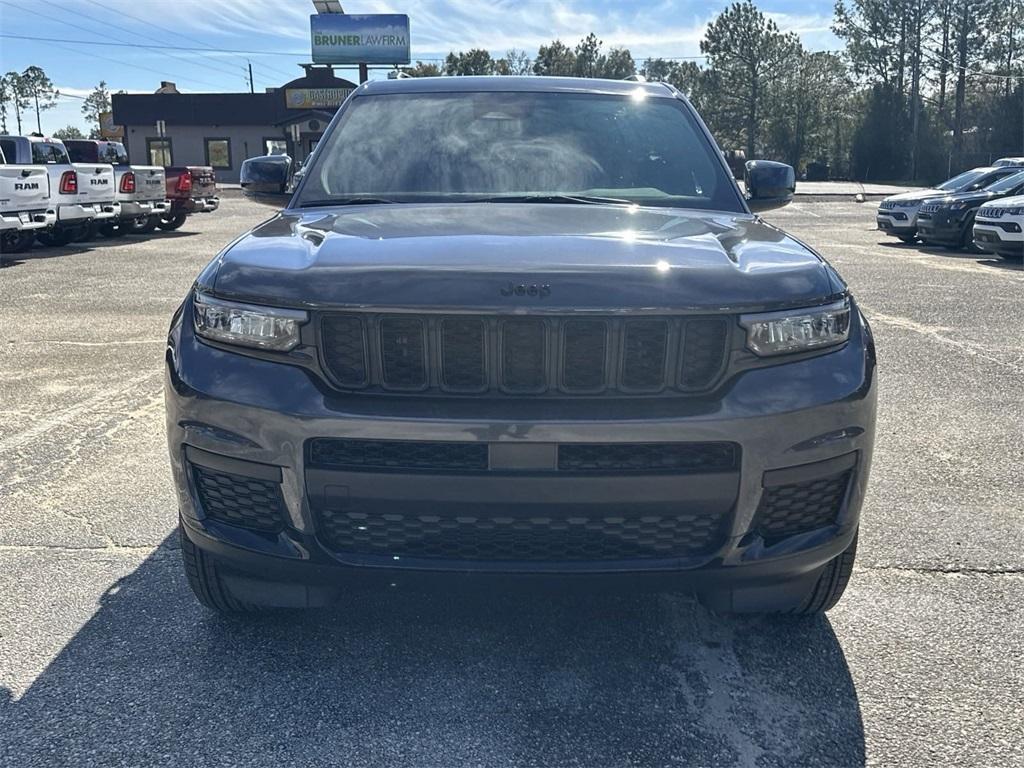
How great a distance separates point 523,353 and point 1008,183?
56.6 feet

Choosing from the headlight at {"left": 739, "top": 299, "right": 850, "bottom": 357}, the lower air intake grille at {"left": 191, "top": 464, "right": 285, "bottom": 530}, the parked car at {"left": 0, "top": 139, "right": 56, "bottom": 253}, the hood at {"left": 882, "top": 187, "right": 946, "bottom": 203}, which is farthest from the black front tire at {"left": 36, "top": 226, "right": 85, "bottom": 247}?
the headlight at {"left": 739, "top": 299, "right": 850, "bottom": 357}

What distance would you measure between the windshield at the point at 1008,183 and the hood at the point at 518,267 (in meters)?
16.1

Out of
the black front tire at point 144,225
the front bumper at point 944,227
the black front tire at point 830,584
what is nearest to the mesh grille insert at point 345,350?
the black front tire at point 830,584

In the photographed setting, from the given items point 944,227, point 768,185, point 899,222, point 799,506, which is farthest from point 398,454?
point 899,222

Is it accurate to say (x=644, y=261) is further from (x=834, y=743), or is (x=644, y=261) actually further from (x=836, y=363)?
(x=834, y=743)

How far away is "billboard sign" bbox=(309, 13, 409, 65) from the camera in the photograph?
55.3 m

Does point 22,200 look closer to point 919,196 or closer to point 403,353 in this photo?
point 403,353

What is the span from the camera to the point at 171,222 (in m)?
21.0

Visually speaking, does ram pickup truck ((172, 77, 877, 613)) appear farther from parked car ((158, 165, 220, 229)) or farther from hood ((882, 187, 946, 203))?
parked car ((158, 165, 220, 229))

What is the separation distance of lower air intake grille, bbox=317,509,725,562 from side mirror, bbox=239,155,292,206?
230 cm

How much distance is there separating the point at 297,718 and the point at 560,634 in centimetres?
88

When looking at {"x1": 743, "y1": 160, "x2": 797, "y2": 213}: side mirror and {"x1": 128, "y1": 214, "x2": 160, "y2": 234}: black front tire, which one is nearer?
{"x1": 743, "y1": 160, "x2": 797, "y2": 213}: side mirror

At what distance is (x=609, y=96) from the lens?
4168 mm

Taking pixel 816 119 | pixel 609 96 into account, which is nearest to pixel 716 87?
pixel 816 119
